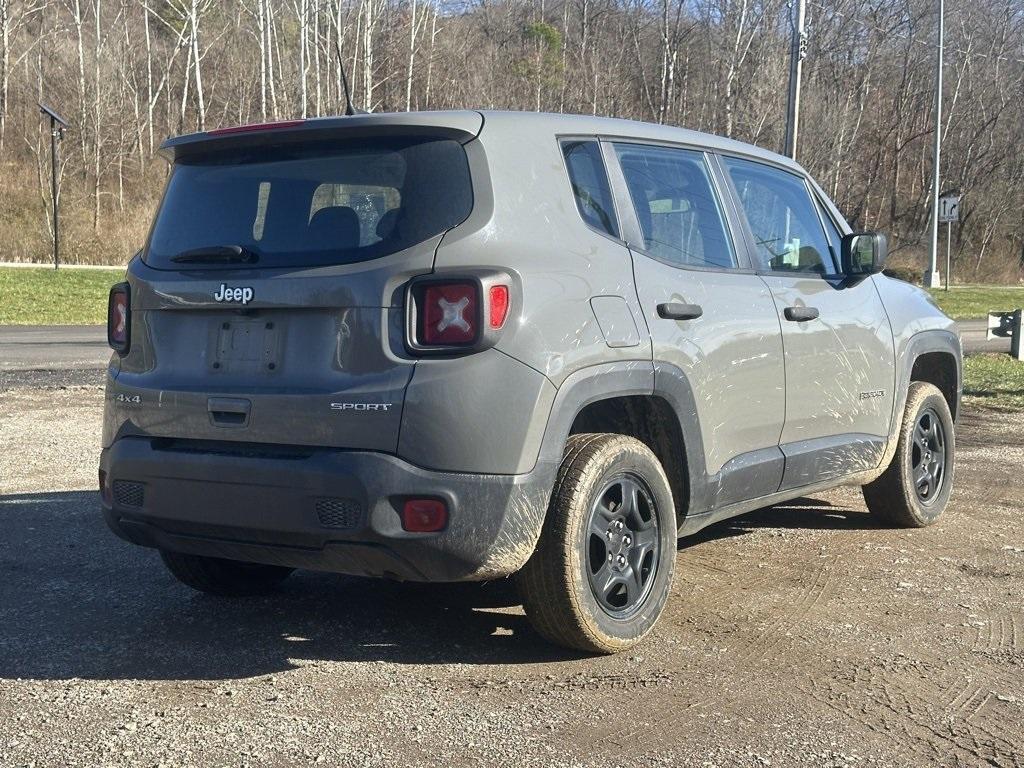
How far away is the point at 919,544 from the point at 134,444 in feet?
13.0

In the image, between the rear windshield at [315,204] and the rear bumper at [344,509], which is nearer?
the rear bumper at [344,509]

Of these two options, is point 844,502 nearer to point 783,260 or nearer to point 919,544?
point 919,544

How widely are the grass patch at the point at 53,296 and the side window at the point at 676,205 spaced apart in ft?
57.8

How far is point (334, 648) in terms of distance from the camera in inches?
176

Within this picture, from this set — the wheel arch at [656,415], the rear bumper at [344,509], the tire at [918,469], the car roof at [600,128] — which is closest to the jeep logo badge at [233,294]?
the rear bumper at [344,509]

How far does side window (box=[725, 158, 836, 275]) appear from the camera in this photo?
213 inches

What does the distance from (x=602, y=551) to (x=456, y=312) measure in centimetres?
108

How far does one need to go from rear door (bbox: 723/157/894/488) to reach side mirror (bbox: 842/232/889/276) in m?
0.07

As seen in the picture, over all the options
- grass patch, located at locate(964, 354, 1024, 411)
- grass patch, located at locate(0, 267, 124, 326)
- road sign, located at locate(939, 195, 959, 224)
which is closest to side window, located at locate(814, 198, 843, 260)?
grass patch, located at locate(964, 354, 1024, 411)

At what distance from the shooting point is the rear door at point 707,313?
458 cm

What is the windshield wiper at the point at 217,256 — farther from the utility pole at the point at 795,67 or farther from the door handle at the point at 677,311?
the utility pole at the point at 795,67

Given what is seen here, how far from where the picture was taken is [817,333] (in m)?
5.46

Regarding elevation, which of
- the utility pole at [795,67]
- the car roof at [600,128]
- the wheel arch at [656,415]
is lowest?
the wheel arch at [656,415]

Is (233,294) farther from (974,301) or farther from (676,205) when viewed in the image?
(974,301)
